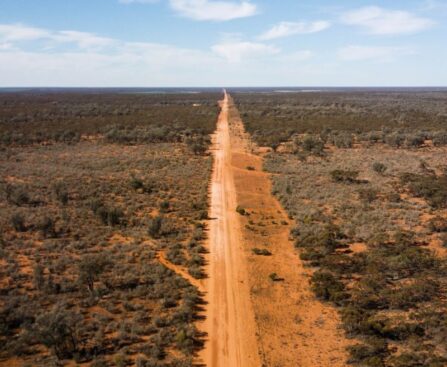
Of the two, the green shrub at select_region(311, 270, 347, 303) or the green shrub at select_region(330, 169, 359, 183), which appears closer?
the green shrub at select_region(311, 270, 347, 303)

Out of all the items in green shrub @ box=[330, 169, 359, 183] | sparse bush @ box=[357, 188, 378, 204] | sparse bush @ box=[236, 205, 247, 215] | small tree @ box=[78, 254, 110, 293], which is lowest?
small tree @ box=[78, 254, 110, 293]

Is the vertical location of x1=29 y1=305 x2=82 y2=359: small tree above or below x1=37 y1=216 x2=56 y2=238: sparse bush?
below

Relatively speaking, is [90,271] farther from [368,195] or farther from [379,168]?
[379,168]

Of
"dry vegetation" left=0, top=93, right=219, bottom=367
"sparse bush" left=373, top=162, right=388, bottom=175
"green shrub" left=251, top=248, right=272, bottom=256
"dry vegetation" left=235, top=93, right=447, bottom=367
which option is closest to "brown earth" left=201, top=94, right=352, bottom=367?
"green shrub" left=251, top=248, right=272, bottom=256

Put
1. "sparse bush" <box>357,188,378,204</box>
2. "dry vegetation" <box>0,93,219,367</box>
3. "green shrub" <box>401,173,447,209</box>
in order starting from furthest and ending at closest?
"sparse bush" <box>357,188,378,204</box> < "green shrub" <box>401,173,447,209</box> < "dry vegetation" <box>0,93,219,367</box>

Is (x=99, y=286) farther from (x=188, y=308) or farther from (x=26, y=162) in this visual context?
(x=26, y=162)

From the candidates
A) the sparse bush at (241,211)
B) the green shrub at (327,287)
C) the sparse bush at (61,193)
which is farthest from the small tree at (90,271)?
the sparse bush at (61,193)

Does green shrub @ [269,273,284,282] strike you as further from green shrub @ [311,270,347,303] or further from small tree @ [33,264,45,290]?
small tree @ [33,264,45,290]

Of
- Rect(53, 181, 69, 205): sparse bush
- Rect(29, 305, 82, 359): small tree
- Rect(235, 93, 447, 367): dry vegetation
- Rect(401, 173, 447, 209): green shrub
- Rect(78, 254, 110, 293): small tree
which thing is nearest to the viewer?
Rect(29, 305, 82, 359): small tree
